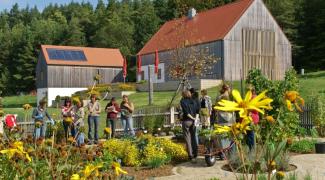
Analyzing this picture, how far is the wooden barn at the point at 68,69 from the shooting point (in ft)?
188

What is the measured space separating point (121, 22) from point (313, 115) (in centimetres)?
7815

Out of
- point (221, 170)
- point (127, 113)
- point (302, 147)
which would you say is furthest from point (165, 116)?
point (221, 170)

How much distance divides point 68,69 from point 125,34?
107 feet

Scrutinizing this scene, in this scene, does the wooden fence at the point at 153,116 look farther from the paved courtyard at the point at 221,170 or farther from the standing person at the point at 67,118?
the paved courtyard at the point at 221,170

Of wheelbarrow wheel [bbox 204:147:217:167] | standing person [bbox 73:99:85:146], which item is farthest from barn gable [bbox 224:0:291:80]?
standing person [bbox 73:99:85:146]

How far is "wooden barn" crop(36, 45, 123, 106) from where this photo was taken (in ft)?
188

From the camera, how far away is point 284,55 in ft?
156

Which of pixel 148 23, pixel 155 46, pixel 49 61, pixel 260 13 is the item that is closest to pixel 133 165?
pixel 260 13

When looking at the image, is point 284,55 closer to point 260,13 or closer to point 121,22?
point 260,13

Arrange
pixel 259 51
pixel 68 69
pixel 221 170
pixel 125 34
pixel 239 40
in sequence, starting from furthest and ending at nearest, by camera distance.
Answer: pixel 125 34 < pixel 68 69 < pixel 259 51 < pixel 239 40 < pixel 221 170

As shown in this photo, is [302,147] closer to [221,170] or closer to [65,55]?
[221,170]

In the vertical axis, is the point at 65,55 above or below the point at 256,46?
above

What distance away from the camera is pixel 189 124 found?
10953 millimetres

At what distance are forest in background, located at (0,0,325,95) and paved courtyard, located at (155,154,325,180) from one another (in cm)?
4849
